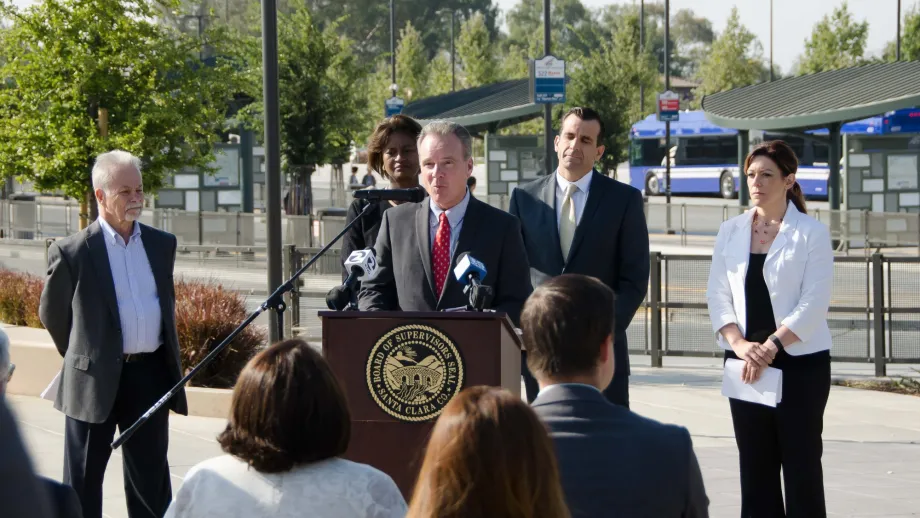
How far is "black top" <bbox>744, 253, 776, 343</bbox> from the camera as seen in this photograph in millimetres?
5965

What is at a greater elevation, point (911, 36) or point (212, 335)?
point (911, 36)

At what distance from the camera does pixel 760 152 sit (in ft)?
19.5

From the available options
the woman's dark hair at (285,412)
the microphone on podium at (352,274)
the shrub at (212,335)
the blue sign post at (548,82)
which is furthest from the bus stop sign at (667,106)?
the woman's dark hair at (285,412)

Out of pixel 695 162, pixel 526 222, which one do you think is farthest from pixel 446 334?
pixel 695 162

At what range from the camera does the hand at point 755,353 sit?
19.1 feet

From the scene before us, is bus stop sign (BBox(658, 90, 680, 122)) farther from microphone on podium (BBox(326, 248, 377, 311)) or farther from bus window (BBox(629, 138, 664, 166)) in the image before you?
microphone on podium (BBox(326, 248, 377, 311))

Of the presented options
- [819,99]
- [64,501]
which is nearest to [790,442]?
[64,501]

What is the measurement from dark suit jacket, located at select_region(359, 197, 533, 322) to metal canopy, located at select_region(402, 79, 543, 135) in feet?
85.2

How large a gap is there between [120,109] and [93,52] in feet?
2.70

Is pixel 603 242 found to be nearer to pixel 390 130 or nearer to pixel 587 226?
pixel 587 226

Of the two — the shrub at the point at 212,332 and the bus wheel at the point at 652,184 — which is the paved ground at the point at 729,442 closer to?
the shrub at the point at 212,332

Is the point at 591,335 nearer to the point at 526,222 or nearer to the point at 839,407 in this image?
the point at 526,222

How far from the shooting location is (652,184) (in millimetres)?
51719

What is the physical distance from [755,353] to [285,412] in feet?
11.0
